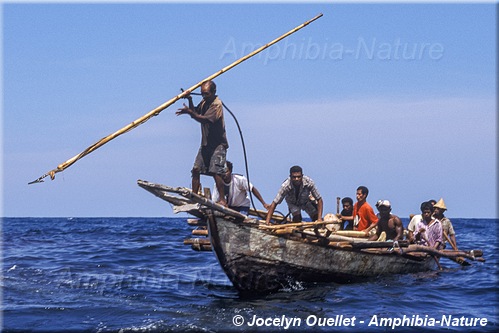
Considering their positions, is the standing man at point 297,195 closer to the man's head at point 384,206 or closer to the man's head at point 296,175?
the man's head at point 296,175

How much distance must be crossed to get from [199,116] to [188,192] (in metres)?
1.51

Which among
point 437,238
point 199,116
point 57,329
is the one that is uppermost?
point 199,116

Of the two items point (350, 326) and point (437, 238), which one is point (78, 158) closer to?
point (350, 326)

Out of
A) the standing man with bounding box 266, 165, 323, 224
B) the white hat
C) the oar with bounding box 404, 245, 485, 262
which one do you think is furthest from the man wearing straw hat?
the standing man with bounding box 266, 165, 323, 224

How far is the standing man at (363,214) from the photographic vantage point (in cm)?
1423

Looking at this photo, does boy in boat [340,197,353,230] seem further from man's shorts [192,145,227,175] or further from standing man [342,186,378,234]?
man's shorts [192,145,227,175]

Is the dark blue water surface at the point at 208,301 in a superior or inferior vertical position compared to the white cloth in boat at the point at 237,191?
inferior

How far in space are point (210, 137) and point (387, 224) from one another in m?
5.09

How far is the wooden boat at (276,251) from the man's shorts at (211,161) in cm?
69

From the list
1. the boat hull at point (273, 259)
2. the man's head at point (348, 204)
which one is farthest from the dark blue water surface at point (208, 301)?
the man's head at point (348, 204)

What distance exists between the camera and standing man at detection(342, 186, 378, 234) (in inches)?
560

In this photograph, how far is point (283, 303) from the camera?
10.8 meters

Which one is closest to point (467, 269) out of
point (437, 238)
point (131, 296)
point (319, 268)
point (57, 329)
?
point (437, 238)

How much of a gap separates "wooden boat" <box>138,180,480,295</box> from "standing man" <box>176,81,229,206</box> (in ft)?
2.24
